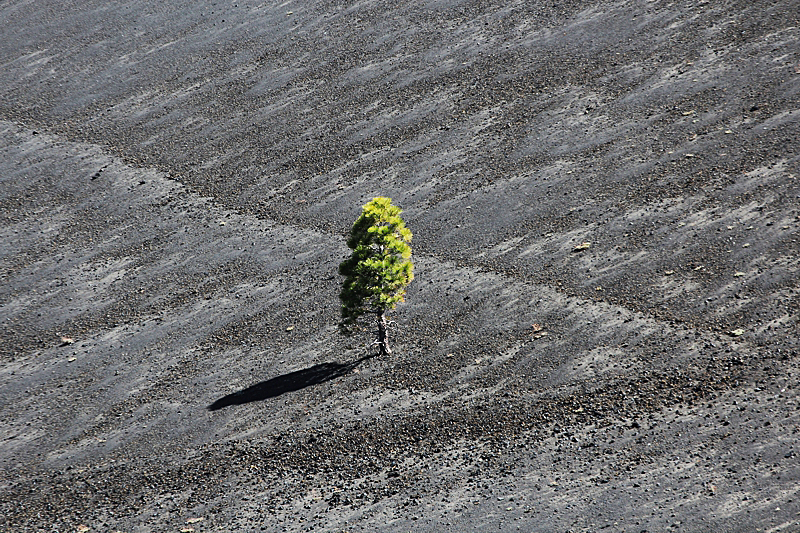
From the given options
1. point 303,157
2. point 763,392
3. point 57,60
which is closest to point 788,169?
point 763,392

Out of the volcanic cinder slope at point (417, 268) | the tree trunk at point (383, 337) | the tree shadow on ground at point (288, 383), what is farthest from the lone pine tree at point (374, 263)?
the volcanic cinder slope at point (417, 268)

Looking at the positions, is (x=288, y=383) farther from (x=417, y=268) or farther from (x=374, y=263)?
(x=417, y=268)

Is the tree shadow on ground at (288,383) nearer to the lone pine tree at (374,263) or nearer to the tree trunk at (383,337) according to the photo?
the tree trunk at (383,337)

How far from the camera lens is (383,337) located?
793 inches

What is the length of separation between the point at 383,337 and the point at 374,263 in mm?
2196

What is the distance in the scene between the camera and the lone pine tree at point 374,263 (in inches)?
762

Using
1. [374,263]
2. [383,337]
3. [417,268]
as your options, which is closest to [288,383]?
[383,337]

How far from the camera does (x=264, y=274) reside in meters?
24.6

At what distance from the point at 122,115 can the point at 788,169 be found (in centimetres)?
2814

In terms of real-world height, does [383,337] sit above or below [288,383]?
above

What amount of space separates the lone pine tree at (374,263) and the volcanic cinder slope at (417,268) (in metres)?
1.74

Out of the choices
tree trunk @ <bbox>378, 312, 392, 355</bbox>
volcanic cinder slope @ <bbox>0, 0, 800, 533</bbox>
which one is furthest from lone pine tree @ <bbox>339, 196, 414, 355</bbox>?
volcanic cinder slope @ <bbox>0, 0, 800, 533</bbox>

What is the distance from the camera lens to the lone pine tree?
63.5ft

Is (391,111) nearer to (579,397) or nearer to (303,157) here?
(303,157)
